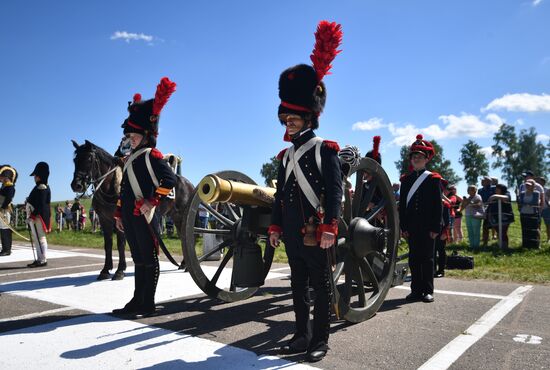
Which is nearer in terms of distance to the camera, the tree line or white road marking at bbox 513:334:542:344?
white road marking at bbox 513:334:542:344

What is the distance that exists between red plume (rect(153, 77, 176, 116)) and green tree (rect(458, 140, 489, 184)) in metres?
87.1

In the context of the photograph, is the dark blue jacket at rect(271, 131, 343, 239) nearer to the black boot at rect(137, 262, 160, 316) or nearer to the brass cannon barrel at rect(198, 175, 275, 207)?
the brass cannon barrel at rect(198, 175, 275, 207)

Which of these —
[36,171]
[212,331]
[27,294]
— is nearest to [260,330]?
[212,331]

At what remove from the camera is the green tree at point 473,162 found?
84.3m

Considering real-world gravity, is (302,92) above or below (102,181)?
above

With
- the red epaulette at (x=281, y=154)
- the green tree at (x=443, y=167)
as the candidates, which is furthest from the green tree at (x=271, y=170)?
the green tree at (x=443, y=167)

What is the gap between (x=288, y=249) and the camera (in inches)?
148

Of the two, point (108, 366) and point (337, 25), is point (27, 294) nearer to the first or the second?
point (108, 366)

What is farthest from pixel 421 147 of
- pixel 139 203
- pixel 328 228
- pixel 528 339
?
pixel 139 203

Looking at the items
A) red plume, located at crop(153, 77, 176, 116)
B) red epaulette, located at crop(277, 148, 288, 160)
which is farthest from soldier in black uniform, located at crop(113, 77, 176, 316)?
red epaulette, located at crop(277, 148, 288, 160)

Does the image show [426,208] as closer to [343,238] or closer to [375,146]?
[375,146]

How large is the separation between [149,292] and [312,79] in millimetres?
2761

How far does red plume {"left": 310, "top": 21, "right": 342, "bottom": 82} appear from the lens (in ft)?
12.2

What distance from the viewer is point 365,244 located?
4320 millimetres
